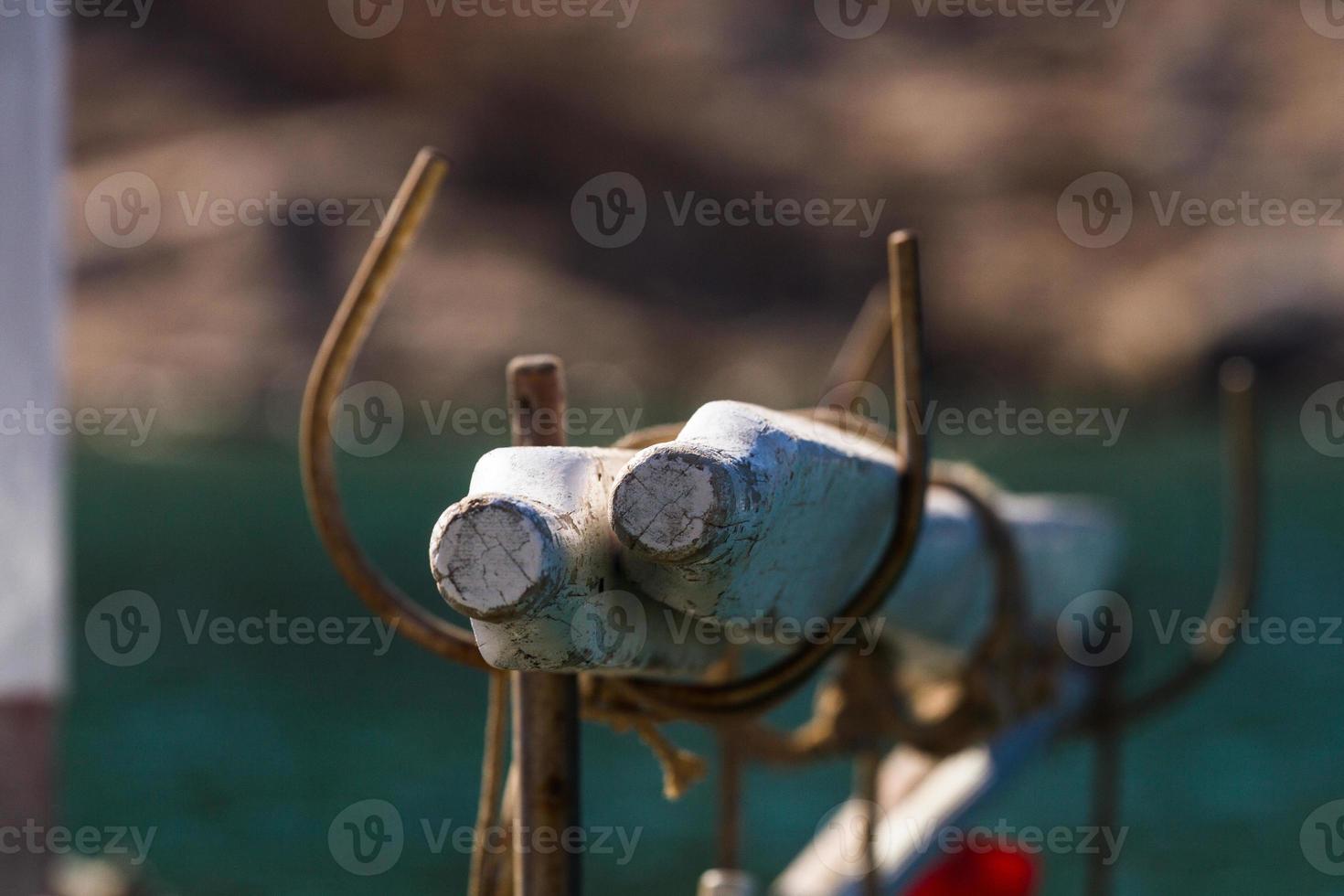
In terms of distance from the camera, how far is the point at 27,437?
2.51 meters

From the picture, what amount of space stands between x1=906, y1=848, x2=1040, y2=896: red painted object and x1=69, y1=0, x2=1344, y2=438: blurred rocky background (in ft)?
86.5

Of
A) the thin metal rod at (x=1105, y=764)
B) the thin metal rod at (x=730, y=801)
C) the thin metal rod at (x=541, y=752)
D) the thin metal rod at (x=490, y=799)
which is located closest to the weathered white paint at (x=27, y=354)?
the thin metal rod at (x=730, y=801)

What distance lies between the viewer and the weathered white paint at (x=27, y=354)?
8.32 ft

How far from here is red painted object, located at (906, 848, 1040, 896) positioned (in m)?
2.45

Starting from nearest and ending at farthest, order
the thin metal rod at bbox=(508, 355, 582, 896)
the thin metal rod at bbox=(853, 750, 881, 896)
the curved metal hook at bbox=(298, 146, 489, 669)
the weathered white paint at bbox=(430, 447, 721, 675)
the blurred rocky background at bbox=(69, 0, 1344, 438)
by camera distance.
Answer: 1. the weathered white paint at bbox=(430, 447, 721, 675)
2. the thin metal rod at bbox=(508, 355, 582, 896)
3. the curved metal hook at bbox=(298, 146, 489, 669)
4. the thin metal rod at bbox=(853, 750, 881, 896)
5. the blurred rocky background at bbox=(69, 0, 1344, 438)

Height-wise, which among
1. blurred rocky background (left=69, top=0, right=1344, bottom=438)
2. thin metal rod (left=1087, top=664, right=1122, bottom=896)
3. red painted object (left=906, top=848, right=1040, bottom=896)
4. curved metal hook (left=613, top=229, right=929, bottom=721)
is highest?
blurred rocky background (left=69, top=0, right=1344, bottom=438)

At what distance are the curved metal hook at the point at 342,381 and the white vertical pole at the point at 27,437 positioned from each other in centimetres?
121

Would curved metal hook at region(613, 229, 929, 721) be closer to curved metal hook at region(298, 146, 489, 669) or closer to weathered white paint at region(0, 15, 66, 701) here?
curved metal hook at region(298, 146, 489, 669)

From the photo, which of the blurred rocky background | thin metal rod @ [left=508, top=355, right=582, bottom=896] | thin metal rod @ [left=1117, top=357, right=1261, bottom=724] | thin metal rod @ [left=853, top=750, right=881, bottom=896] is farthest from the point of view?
the blurred rocky background

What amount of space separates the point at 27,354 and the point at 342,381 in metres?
1.31

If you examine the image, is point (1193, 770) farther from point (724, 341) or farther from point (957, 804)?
point (724, 341)

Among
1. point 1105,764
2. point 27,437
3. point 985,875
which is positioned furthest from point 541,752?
point 1105,764

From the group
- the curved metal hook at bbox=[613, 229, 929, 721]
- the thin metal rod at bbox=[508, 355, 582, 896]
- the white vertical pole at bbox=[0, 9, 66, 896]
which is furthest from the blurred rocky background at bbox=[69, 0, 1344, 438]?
the thin metal rod at bbox=[508, 355, 582, 896]

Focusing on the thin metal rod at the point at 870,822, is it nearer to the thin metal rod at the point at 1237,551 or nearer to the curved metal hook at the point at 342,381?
the thin metal rod at the point at 1237,551
